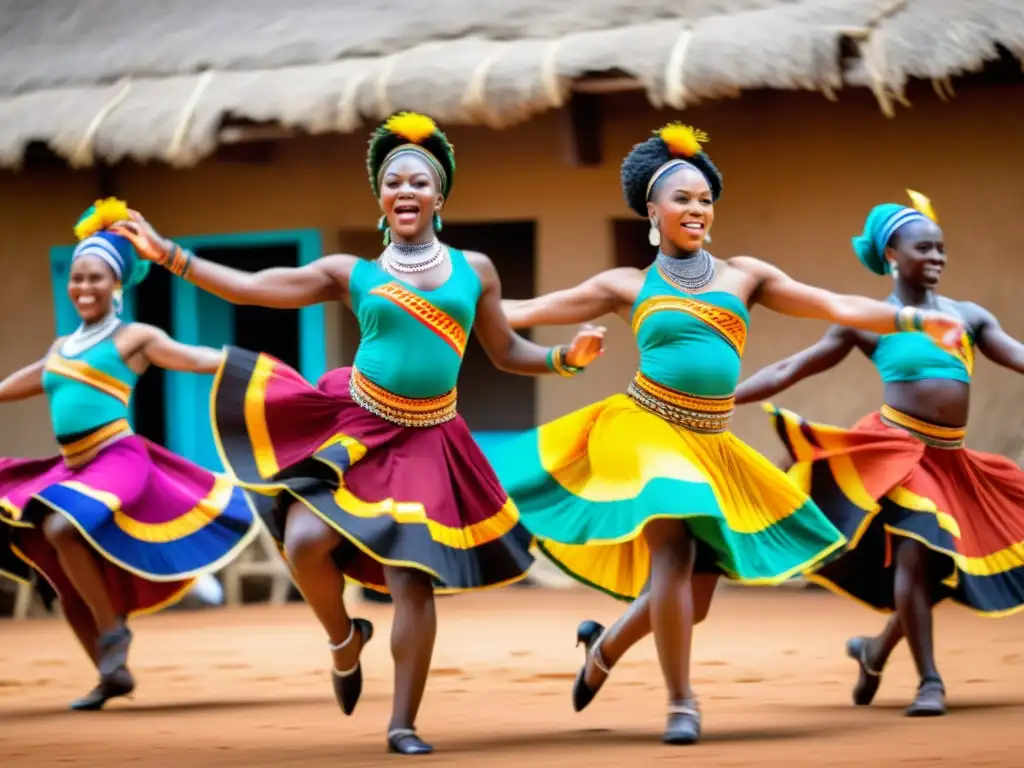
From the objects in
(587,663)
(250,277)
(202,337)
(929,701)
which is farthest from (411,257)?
(202,337)

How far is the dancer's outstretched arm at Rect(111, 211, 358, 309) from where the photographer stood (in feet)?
19.7

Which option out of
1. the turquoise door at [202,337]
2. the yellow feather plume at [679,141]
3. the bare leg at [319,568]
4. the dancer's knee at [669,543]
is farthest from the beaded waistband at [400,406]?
the turquoise door at [202,337]

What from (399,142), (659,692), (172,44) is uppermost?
(172,44)

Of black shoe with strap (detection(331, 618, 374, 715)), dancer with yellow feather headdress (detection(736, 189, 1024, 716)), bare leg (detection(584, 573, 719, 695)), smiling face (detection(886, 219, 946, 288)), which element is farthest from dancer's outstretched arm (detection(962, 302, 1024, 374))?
black shoe with strap (detection(331, 618, 374, 715))

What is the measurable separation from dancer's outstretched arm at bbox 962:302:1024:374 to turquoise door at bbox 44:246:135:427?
743cm

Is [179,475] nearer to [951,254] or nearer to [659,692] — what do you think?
[659,692]

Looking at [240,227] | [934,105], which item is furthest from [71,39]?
[934,105]

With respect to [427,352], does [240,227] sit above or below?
above

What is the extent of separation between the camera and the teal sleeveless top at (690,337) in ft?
20.4

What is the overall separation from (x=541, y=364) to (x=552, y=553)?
0.63 meters

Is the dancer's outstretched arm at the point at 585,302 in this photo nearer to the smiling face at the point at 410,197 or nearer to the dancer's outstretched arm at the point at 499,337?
the dancer's outstretched arm at the point at 499,337

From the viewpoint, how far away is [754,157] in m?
11.5

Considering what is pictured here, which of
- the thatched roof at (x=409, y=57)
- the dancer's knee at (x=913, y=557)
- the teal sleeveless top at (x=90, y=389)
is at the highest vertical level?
the thatched roof at (x=409, y=57)

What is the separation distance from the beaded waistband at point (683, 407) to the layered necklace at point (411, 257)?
0.79 meters
